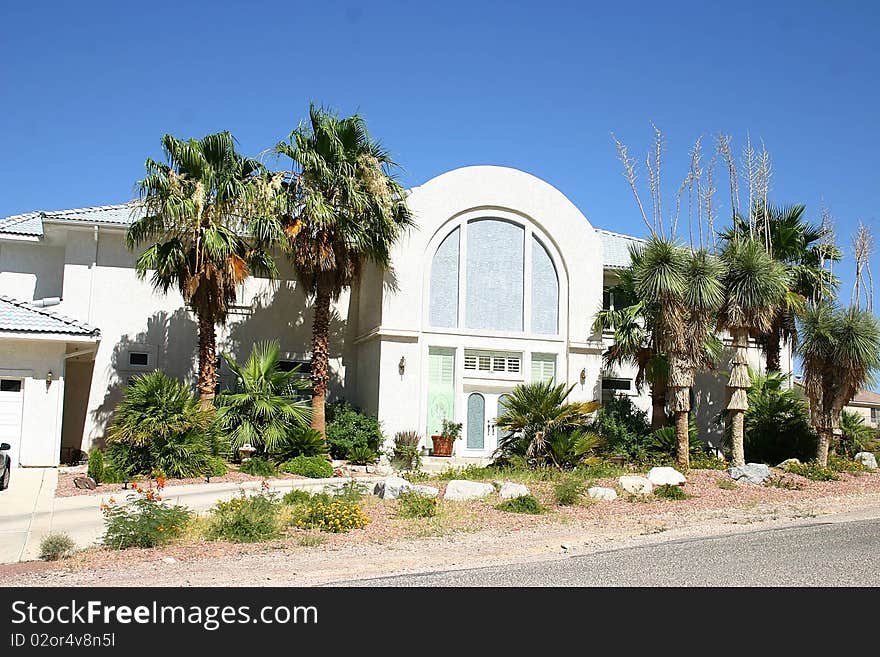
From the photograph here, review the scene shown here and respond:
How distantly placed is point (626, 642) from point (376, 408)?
16.6 m

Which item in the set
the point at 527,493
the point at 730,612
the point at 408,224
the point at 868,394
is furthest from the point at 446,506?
the point at 868,394

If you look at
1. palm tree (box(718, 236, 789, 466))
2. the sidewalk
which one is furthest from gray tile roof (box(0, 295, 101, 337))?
palm tree (box(718, 236, 789, 466))

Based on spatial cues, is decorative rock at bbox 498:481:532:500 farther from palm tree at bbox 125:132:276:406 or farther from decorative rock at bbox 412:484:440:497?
palm tree at bbox 125:132:276:406

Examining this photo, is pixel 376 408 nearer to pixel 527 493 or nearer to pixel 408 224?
pixel 408 224

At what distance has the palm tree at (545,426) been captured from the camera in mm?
18234

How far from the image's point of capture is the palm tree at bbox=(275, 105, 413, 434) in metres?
20.9

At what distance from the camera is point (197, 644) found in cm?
620

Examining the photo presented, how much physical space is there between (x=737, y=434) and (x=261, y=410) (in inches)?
458

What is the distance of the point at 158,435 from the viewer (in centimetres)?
1792

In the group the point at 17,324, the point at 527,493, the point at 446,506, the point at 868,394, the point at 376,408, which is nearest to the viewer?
the point at 446,506

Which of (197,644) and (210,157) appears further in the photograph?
(210,157)

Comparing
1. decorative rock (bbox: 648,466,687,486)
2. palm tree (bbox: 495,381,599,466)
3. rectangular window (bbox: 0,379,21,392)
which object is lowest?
decorative rock (bbox: 648,466,687,486)

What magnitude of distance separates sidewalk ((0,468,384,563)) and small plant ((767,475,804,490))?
28.7 ft

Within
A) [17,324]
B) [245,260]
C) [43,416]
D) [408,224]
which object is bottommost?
[43,416]
